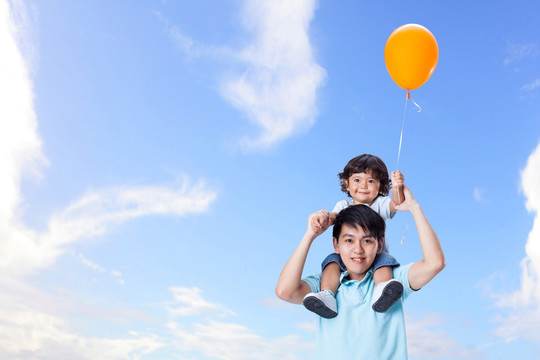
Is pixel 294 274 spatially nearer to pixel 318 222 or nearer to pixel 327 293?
pixel 327 293

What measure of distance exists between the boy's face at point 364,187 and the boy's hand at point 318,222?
45.3 inches

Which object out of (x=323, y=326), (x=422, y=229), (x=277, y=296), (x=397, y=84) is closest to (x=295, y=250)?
(x=277, y=296)

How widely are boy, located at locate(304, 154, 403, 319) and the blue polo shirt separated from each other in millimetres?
62

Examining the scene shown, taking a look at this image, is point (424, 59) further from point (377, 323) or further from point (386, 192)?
point (377, 323)

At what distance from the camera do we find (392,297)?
11.2 feet

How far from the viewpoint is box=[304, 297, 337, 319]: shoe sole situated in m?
3.49

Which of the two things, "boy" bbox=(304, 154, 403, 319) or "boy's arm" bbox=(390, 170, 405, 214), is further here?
"boy's arm" bbox=(390, 170, 405, 214)

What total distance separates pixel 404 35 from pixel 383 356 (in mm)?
2893

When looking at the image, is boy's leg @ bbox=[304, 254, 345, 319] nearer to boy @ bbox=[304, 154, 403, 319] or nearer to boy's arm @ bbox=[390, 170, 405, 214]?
boy @ bbox=[304, 154, 403, 319]

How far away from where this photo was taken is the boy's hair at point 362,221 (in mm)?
3711

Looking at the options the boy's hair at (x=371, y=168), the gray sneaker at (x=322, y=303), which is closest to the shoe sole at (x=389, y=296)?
the gray sneaker at (x=322, y=303)

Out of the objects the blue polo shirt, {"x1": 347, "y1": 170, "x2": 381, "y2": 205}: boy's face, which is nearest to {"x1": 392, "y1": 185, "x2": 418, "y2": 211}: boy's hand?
the blue polo shirt

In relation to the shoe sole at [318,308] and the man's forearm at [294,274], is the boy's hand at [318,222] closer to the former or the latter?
the man's forearm at [294,274]

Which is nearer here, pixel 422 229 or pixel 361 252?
pixel 422 229
